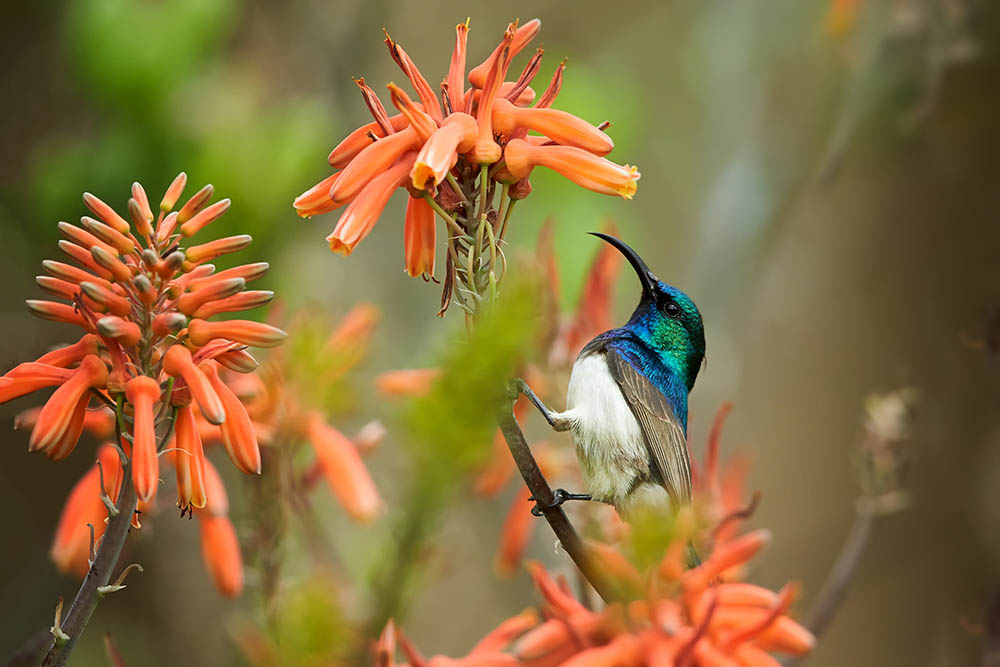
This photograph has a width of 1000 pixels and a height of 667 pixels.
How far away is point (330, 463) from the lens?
1.32 meters

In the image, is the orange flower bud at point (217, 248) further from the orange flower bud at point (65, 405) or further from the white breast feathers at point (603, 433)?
the white breast feathers at point (603, 433)

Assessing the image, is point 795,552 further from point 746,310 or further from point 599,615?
point 599,615

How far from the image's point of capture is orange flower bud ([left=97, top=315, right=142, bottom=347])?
0.75m

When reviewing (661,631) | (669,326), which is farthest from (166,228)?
(669,326)

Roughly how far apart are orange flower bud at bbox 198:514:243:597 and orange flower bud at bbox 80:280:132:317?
0.48 m

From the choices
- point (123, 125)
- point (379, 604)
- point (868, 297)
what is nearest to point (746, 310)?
point (868, 297)

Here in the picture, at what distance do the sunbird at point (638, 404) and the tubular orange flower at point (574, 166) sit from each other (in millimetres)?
387

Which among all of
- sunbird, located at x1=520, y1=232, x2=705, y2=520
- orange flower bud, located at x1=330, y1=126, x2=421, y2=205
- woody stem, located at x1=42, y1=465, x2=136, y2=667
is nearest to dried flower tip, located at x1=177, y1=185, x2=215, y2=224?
orange flower bud, located at x1=330, y1=126, x2=421, y2=205

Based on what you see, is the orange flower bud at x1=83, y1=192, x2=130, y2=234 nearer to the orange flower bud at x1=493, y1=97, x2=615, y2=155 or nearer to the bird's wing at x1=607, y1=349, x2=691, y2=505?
the orange flower bud at x1=493, y1=97, x2=615, y2=155

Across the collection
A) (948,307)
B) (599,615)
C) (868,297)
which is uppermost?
(868,297)

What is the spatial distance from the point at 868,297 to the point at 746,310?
43 cm

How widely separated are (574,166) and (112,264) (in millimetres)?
412

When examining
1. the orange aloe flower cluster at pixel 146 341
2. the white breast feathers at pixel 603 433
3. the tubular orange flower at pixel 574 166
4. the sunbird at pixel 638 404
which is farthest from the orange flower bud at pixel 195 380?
the white breast feathers at pixel 603 433

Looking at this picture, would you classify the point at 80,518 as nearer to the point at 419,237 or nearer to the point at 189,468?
the point at 189,468
